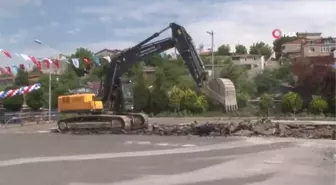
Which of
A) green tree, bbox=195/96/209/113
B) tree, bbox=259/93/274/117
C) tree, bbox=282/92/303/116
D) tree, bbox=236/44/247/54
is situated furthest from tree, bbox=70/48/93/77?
tree, bbox=236/44/247/54

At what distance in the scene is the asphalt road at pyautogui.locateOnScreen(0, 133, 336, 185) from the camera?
11.0m

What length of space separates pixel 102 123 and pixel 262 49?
117 meters

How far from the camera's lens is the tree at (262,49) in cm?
13600

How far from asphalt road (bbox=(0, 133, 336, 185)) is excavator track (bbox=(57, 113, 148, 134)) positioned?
5381 mm

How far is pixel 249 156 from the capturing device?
1474 cm

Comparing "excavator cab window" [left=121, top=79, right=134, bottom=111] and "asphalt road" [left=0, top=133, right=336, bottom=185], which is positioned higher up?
"excavator cab window" [left=121, top=79, right=134, bottom=111]

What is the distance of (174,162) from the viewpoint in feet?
45.3

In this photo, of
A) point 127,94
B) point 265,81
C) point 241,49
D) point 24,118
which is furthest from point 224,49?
point 127,94

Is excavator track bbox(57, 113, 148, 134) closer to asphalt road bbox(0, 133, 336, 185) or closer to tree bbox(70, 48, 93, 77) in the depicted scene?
asphalt road bbox(0, 133, 336, 185)

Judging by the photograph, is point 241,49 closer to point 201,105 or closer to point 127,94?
point 201,105

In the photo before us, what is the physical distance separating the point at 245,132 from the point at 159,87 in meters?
33.9

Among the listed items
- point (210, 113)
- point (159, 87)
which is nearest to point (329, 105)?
point (210, 113)

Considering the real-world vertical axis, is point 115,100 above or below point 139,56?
below

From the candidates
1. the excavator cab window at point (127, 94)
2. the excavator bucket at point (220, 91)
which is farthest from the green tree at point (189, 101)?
the excavator cab window at point (127, 94)
